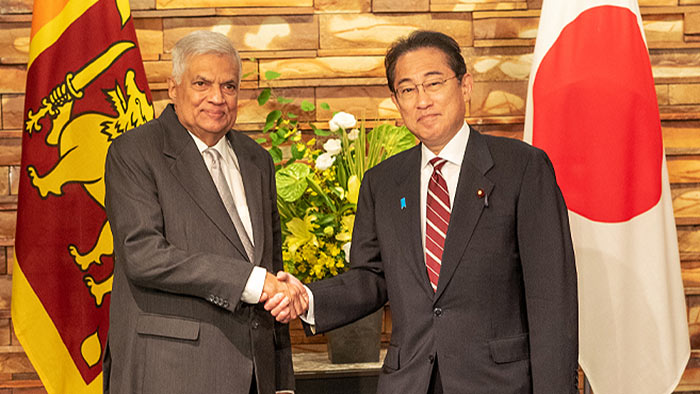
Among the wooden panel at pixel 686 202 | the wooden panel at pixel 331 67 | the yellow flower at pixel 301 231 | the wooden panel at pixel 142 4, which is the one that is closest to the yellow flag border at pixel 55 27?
the wooden panel at pixel 142 4

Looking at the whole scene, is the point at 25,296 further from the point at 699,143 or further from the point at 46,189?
the point at 699,143

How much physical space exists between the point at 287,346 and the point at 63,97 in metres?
1.30

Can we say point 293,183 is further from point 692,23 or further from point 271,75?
point 692,23

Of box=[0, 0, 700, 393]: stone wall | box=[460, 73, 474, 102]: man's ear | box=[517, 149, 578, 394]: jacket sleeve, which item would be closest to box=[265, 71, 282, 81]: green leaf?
box=[0, 0, 700, 393]: stone wall

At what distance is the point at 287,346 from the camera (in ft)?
6.66

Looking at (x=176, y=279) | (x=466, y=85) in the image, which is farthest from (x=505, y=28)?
(x=176, y=279)

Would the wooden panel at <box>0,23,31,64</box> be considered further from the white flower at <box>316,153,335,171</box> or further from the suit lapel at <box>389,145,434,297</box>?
the suit lapel at <box>389,145,434,297</box>

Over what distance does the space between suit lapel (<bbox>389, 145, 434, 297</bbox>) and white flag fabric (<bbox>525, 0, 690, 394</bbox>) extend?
0.94 metres

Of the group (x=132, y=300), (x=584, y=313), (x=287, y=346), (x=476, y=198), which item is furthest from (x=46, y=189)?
(x=584, y=313)

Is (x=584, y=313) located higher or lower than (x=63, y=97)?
lower

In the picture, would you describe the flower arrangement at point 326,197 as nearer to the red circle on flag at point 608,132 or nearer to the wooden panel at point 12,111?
the red circle on flag at point 608,132

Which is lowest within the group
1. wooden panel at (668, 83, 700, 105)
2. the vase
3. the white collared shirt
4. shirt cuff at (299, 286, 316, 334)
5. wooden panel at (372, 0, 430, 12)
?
the vase

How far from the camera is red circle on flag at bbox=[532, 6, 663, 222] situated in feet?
8.40

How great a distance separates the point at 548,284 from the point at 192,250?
88cm
